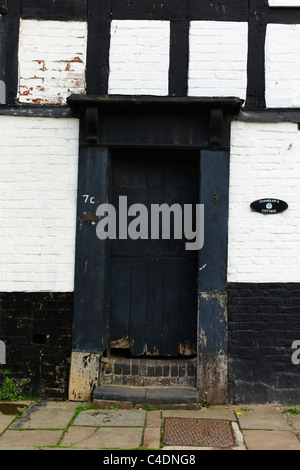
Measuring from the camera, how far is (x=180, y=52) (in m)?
4.77

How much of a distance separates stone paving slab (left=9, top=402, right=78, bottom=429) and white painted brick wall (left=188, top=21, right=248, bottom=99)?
3288 millimetres

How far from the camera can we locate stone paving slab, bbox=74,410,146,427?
162 inches

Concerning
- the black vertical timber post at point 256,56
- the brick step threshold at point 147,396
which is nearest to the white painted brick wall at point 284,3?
the black vertical timber post at point 256,56

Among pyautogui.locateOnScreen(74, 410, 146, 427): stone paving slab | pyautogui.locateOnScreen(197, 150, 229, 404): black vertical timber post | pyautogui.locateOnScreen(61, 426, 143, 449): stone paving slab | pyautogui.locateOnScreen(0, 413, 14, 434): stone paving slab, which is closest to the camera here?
pyautogui.locateOnScreen(61, 426, 143, 449): stone paving slab

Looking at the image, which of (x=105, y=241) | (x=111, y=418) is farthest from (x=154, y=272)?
(x=111, y=418)

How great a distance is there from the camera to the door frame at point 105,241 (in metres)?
4.67

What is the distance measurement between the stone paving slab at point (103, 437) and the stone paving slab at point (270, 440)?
879mm

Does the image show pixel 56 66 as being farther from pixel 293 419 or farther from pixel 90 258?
pixel 293 419

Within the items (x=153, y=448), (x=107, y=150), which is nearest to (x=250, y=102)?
(x=107, y=150)

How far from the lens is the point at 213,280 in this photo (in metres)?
4.71

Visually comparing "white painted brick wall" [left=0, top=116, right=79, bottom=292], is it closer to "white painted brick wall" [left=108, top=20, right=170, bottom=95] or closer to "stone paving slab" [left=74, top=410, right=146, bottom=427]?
"white painted brick wall" [left=108, top=20, right=170, bottom=95]

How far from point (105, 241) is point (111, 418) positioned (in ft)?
5.48

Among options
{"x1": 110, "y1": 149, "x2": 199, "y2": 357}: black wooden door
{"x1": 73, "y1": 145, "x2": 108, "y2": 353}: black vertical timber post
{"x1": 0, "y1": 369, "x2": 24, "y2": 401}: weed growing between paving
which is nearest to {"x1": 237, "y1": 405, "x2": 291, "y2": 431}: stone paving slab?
{"x1": 110, "y1": 149, "x2": 199, "y2": 357}: black wooden door

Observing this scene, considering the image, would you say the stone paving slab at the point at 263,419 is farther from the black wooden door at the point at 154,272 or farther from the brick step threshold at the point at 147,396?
the black wooden door at the point at 154,272
